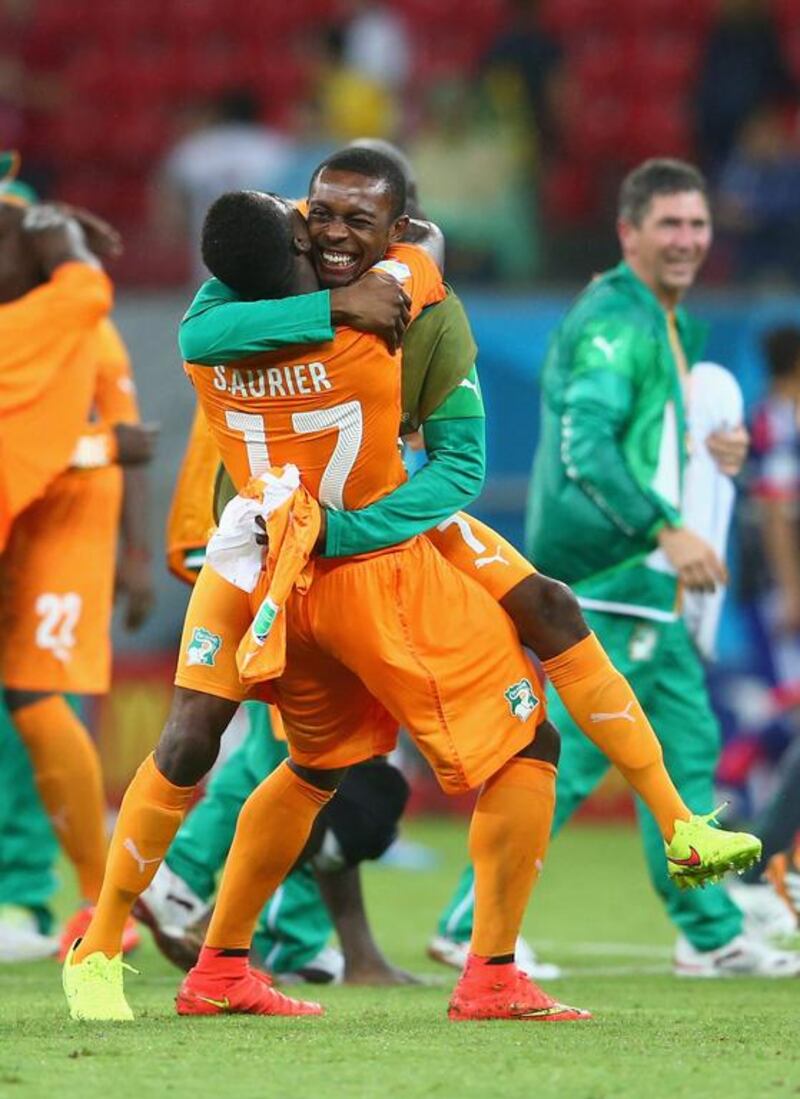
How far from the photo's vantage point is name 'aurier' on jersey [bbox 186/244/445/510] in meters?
4.89

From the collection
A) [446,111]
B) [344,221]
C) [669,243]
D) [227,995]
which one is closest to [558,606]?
[344,221]

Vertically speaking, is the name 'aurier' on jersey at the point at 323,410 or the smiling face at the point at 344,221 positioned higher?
the smiling face at the point at 344,221

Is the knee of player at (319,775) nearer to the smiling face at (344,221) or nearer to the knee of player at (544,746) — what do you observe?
the knee of player at (544,746)

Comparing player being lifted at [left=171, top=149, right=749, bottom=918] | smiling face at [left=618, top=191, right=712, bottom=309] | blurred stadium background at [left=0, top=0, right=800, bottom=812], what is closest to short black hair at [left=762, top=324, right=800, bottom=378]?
blurred stadium background at [left=0, top=0, right=800, bottom=812]

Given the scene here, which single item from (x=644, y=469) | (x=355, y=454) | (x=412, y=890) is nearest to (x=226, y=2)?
(x=412, y=890)

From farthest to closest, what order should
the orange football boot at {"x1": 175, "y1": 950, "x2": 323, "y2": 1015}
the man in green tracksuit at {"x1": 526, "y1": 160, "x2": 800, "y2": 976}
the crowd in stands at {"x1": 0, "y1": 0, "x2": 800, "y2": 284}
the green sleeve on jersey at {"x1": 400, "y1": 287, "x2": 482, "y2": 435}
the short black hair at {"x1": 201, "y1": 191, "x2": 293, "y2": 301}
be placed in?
the crowd in stands at {"x1": 0, "y1": 0, "x2": 800, "y2": 284}, the man in green tracksuit at {"x1": 526, "y1": 160, "x2": 800, "y2": 976}, the orange football boot at {"x1": 175, "y1": 950, "x2": 323, "y2": 1015}, the green sleeve on jersey at {"x1": 400, "y1": 287, "x2": 482, "y2": 435}, the short black hair at {"x1": 201, "y1": 191, "x2": 293, "y2": 301}

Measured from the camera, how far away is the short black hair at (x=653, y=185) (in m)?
7.16

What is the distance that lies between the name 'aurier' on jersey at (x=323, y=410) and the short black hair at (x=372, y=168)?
14cm

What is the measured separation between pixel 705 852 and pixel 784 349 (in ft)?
21.8

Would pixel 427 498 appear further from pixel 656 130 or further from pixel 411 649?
pixel 656 130

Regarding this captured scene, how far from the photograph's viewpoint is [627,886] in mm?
9516

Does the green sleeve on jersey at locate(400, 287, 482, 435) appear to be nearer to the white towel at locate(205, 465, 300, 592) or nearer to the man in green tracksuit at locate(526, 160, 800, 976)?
the white towel at locate(205, 465, 300, 592)

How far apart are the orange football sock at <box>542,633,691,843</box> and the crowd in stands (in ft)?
29.8

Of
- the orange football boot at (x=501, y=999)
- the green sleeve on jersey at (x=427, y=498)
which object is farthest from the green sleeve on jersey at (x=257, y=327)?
the orange football boot at (x=501, y=999)
